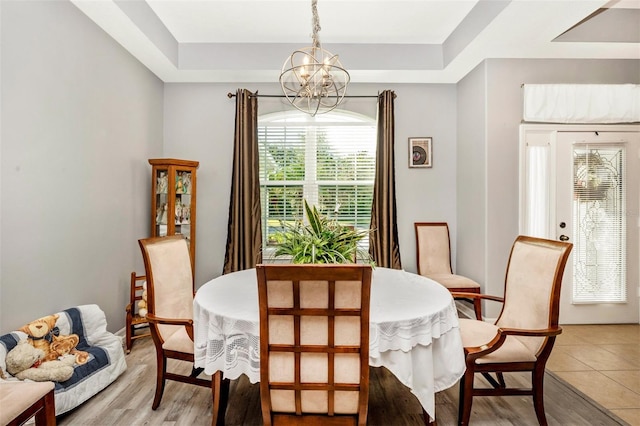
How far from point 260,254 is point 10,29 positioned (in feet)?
8.84

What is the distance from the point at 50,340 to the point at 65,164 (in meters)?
1.19

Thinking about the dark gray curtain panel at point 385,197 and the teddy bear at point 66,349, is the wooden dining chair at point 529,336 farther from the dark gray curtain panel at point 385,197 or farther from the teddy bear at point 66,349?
the teddy bear at point 66,349

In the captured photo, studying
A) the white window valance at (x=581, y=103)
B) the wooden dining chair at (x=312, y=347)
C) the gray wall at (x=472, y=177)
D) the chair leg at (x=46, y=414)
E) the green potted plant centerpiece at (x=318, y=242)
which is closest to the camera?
the wooden dining chair at (x=312, y=347)

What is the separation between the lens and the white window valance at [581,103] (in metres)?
3.38

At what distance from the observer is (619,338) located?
316cm

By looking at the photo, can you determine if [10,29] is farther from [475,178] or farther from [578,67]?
[578,67]

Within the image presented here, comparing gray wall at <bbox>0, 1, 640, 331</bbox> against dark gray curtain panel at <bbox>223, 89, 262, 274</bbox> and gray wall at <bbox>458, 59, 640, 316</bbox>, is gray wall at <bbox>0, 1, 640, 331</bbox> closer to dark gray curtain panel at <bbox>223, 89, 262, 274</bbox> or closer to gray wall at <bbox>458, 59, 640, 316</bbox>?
gray wall at <bbox>458, 59, 640, 316</bbox>

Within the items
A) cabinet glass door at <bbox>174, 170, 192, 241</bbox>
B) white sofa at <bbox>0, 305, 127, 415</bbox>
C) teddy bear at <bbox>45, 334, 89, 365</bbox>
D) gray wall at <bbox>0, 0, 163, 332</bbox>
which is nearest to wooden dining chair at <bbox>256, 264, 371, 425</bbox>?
white sofa at <bbox>0, 305, 127, 415</bbox>

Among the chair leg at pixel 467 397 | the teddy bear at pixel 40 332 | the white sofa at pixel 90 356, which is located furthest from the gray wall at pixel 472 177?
the teddy bear at pixel 40 332

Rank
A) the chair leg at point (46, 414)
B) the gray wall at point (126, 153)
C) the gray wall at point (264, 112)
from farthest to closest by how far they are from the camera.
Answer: the gray wall at point (264, 112), the gray wall at point (126, 153), the chair leg at point (46, 414)

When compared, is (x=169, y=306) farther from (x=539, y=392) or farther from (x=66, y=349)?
(x=539, y=392)

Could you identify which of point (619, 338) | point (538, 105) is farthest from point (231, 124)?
point (619, 338)

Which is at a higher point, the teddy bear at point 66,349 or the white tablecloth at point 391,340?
the white tablecloth at point 391,340

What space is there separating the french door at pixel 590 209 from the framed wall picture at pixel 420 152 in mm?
1032
